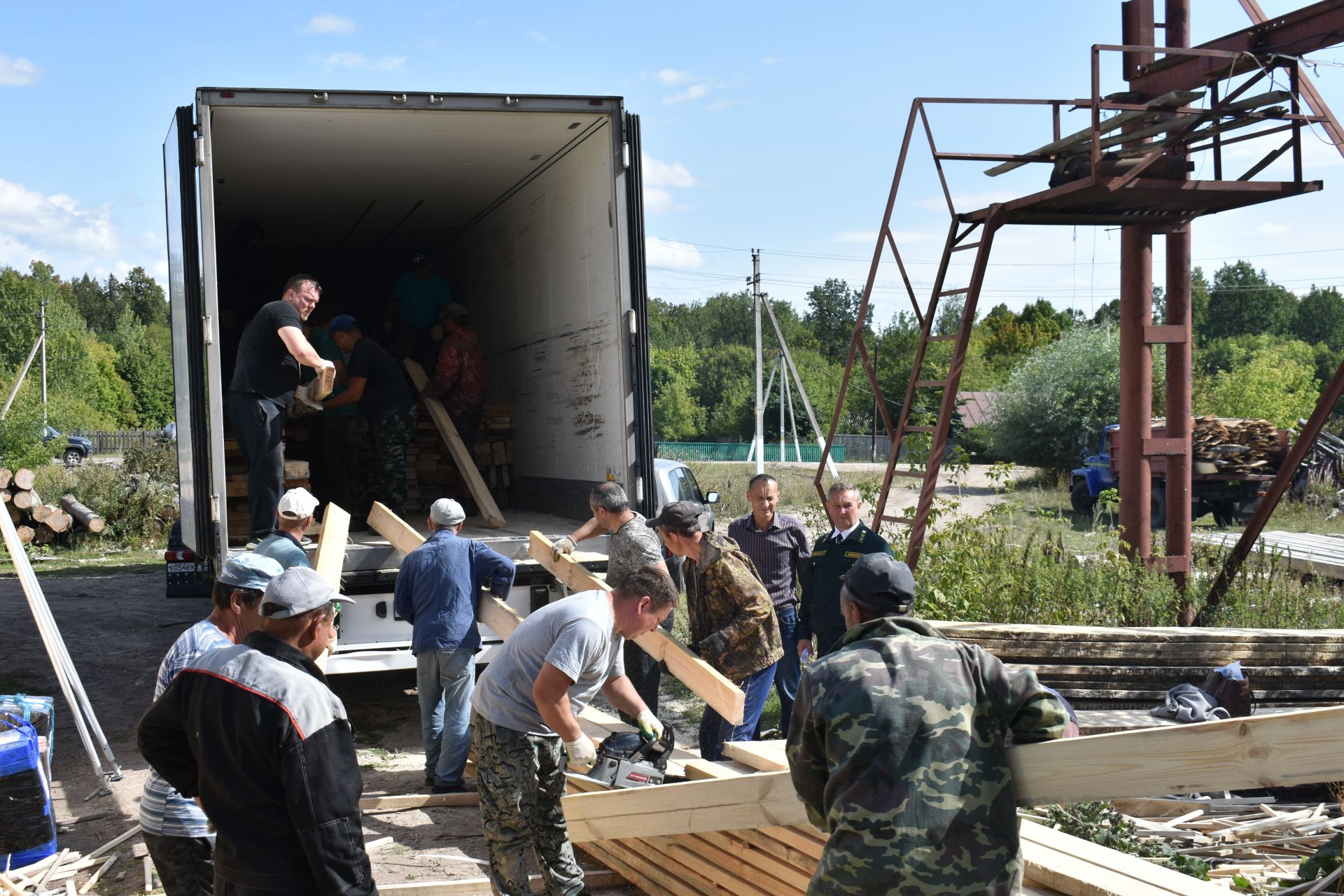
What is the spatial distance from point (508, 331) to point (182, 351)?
3.04 meters

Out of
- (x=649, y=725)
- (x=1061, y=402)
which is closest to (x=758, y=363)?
(x=1061, y=402)

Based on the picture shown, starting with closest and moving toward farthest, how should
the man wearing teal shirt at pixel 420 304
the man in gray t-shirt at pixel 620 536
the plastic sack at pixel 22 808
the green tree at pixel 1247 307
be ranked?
1. the plastic sack at pixel 22 808
2. the man in gray t-shirt at pixel 620 536
3. the man wearing teal shirt at pixel 420 304
4. the green tree at pixel 1247 307

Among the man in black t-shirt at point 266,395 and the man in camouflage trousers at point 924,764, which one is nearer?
the man in camouflage trousers at point 924,764

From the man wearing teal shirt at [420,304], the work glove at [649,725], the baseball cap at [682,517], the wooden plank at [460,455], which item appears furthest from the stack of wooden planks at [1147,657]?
the man wearing teal shirt at [420,304]

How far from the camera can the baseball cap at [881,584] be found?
8.83 ft

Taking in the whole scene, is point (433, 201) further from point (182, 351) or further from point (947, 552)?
point (947, 552)

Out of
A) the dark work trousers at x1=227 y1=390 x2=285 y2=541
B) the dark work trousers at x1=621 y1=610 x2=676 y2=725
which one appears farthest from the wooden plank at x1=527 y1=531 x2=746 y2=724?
the dark work trousers at x1=227 y1=390 x2=285 y2=541

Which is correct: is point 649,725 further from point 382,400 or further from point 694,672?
point 382,400

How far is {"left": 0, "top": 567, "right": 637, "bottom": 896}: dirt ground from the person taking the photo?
201 inches

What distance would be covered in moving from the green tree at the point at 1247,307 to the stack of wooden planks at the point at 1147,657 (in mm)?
78216

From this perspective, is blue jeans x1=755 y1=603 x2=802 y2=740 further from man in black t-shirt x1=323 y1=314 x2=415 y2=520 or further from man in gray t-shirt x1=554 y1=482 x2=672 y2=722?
man in black t-shirt x1=323 y1=314 x2=415 y2=520

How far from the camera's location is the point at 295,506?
225 inches

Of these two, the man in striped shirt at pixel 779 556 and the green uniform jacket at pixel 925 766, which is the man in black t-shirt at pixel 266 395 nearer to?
the man in striped shirt at pixel 779 556

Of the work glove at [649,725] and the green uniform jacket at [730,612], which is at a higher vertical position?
the green uniform jacket at [730,612]
